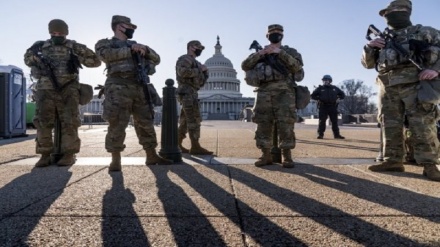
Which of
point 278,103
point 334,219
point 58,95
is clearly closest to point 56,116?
point 58,95

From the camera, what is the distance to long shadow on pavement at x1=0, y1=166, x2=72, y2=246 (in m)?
1.89

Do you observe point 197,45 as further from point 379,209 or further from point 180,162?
point 379,209

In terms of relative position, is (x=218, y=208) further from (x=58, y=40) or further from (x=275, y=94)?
(x=58, y=40)

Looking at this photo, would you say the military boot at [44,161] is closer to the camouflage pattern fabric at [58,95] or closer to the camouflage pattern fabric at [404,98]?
the camouflage pattern fabric at [58,95]

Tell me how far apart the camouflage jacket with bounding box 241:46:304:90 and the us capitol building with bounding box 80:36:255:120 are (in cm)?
9756

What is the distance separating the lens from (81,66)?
5.14 m

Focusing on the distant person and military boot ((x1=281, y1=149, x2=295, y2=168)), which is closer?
military boot ((x1=281, y1=149, x2=295, y2=168))

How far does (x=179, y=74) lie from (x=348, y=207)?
4.51 metres

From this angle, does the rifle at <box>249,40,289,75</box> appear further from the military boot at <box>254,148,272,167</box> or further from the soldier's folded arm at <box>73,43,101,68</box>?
the soldier's folded arm at <box>73,43,101,68</box>

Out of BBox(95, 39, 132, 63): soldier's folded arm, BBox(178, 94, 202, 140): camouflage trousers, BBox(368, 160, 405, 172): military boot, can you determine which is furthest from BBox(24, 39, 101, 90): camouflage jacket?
BBox(368, 160, 405, 172): military boot

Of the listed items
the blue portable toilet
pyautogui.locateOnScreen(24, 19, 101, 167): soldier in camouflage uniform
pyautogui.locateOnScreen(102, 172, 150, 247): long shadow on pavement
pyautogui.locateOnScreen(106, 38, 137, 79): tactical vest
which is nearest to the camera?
pyautogui.locateOnScreen(102, 172, 150, 247): long shadow on pavement

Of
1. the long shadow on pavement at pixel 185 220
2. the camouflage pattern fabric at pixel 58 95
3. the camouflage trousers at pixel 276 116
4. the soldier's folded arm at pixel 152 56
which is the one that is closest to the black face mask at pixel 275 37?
the camouflage trousers at pixel 276 116

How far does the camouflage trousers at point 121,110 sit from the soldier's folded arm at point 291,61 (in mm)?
1959

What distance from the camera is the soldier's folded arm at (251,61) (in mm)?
4711
